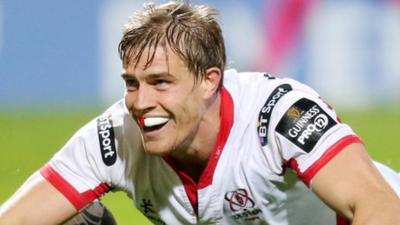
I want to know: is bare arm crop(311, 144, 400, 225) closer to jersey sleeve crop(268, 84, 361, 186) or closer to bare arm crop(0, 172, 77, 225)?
jersey sleeve crop(268, 84, 361, 186)

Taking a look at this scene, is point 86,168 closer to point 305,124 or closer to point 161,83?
point 161,83

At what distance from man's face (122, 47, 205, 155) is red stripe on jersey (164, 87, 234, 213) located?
159 mm

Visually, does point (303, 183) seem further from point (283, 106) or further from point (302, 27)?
point (302, 27)

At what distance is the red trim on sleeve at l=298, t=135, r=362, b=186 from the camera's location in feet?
14.9

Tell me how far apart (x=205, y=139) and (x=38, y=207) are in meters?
0.63

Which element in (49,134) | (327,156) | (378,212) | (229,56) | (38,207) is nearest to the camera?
(378,212)

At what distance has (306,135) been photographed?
15.0 ft

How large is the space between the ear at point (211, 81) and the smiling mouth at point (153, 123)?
0.66 feet

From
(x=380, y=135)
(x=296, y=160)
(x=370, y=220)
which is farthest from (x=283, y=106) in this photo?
(x=380, y=135)

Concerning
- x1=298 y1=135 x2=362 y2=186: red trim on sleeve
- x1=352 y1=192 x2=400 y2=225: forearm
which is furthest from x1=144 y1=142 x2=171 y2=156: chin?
x1=352 y1=192 x2=400 y2=225: forearm

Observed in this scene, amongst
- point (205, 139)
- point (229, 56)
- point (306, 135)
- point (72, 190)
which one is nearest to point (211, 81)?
point (205, 139)

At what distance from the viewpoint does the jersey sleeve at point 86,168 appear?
4938mm

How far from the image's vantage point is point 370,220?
4336 millimetres

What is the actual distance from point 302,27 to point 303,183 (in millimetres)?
4587
